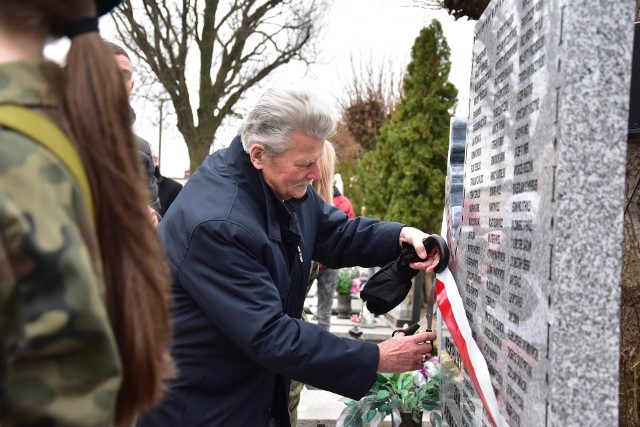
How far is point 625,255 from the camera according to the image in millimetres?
2676

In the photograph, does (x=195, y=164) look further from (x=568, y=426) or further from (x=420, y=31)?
(x=568, y=426)

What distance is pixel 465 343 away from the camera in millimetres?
2092

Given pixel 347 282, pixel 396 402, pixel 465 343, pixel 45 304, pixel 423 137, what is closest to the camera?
pixel 45 304

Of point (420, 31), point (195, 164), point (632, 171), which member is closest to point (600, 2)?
point (632, 171)

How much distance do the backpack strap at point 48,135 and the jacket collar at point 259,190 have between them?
132cm

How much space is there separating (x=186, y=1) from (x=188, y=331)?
51.6 feet

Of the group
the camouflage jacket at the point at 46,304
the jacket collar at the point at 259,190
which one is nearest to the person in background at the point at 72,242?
the camouflage jacket at the point at 46,304

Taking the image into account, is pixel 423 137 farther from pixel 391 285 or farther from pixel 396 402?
pixel 391 285

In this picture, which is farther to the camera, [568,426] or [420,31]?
[420,31]

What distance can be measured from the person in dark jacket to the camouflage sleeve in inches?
45.6

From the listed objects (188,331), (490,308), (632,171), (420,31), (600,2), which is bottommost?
(188,331)

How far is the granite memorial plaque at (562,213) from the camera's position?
1.28 metres

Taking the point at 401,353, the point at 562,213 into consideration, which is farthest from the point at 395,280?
the point at 562,213

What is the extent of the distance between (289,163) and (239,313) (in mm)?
559
